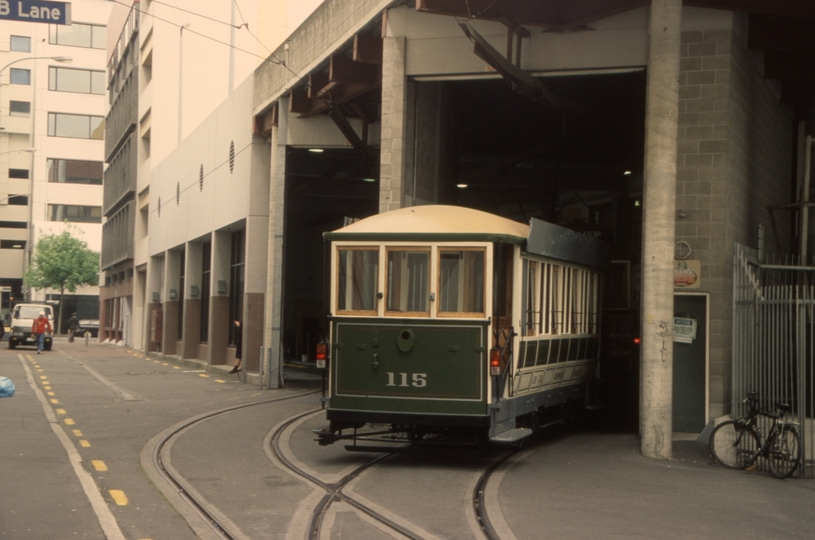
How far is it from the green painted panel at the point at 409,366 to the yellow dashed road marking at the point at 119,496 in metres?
2.94

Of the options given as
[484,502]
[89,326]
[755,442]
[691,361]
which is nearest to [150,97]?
[89,326]

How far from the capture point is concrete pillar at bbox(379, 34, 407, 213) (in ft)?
56.9

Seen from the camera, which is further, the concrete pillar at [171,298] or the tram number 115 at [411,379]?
the concrete pillar at [171,298]

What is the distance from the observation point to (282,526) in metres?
8.55

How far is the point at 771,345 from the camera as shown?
12.6 m

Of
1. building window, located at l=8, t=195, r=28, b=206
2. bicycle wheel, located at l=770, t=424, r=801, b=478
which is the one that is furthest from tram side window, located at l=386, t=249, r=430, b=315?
building window, located at l=8, t=195, r=28, b=206

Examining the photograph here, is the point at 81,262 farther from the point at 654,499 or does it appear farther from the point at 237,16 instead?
the point at 654,499

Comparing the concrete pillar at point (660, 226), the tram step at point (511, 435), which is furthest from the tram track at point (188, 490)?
the concrete pillar at point (660, 226)

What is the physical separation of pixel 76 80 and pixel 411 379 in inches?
2898

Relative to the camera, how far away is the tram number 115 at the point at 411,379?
1202 cm

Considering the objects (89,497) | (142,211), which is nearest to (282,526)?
(89,497)

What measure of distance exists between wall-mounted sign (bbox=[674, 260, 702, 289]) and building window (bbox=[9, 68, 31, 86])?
83138mm

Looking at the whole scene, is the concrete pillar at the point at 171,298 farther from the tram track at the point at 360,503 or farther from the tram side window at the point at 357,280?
the tram side window at the point at 357,280

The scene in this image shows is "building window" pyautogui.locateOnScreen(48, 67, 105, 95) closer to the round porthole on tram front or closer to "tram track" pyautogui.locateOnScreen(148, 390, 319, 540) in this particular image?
"tram track" pyautogui.locateOnScreen(148, 390, 319, 540)
